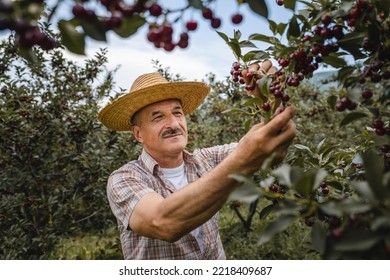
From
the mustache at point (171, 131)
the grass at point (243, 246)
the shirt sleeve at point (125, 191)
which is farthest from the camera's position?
the grass at point (243, 246)

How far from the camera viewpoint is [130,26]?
26.4 inches

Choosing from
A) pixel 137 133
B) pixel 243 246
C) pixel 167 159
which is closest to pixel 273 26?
pixel 167 159

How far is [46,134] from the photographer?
300 cm

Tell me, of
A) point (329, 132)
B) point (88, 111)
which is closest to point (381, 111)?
point (88, 111)

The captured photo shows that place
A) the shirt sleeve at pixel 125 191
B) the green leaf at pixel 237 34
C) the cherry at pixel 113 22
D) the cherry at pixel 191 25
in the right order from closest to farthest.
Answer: the cherry at pixel 113 22
the cherry at pixel 191 25
the green leaf at pixel 237 34
the shirt sleeve at pixel 125 191

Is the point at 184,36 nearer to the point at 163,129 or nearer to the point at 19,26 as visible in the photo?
the point at 19,26

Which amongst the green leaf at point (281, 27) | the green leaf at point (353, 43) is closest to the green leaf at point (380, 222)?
the green leaf at point (353, 43)

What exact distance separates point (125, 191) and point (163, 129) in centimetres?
48

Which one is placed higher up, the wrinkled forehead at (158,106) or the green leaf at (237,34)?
the green leaf at (237,34)

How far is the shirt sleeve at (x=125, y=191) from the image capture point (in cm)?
145

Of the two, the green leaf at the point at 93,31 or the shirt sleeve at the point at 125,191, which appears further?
the shirt sleeve at the point at 125,191

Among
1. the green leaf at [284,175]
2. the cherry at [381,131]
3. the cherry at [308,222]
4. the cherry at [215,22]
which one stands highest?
the cherry at [215,22]

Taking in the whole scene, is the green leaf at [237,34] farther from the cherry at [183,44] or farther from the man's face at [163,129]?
the man's face at [163,129]

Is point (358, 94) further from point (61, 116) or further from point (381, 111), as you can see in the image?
point (61, 116)
